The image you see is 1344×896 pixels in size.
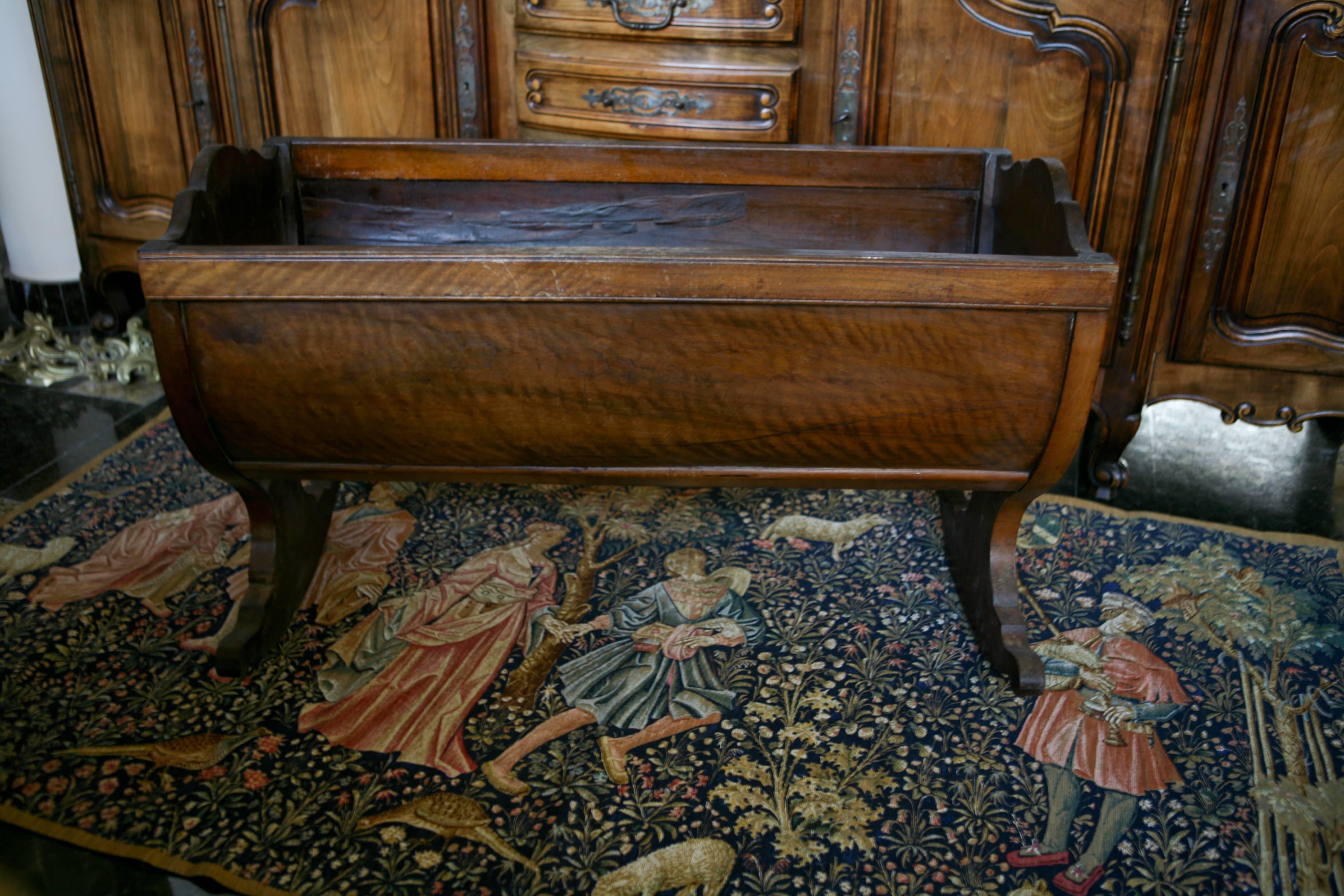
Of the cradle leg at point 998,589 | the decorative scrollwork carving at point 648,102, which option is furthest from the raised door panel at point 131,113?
the cradle leg at point 998,589

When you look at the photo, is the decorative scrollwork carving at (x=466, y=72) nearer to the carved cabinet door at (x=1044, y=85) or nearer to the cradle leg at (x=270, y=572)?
the carved cabinet door at (x=1044, y=85)

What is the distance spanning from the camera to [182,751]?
1.34m

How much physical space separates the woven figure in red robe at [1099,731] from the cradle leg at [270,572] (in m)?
1.12

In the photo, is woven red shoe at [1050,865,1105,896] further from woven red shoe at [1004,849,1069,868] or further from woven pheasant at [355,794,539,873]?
woven pheasant at [355,794,539,873]

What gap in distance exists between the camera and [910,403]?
1.31m

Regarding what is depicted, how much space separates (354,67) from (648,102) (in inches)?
28.3

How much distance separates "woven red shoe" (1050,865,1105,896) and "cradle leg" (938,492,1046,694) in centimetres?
33

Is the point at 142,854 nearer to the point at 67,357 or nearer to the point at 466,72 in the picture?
the point at 466,72

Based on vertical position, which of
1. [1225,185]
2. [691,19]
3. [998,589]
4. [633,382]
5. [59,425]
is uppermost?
[691,19]

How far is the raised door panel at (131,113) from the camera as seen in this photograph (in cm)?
236

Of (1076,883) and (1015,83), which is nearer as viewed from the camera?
(1076,883)

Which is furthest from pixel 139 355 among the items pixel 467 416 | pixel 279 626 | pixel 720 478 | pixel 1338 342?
pixel 1338 342

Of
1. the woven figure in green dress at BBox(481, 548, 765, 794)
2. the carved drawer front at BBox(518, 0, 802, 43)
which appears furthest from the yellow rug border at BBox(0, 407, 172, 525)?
the carved drawer front at BBox(518, 0, 802, 43)

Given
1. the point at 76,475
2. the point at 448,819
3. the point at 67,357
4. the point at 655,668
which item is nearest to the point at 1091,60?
the point at 655,668
